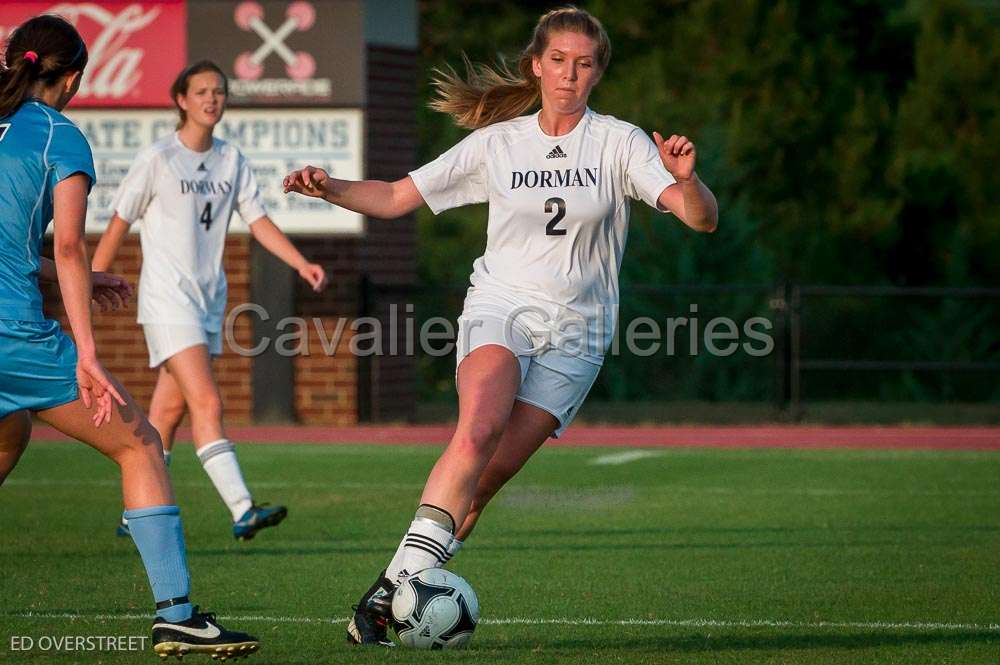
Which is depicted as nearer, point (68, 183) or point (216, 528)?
point (68, 183)

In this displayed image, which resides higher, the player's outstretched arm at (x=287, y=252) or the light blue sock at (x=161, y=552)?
the player's outstretched arm at (x=287, y=252)

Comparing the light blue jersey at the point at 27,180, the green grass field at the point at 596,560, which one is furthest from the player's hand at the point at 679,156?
the light blue jersey at the point at 27,180

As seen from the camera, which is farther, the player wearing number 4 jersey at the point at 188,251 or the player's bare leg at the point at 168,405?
the player's bare leg at the point at 168,405

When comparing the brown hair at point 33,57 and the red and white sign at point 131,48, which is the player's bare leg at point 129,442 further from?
the red and white sign at point 131,48

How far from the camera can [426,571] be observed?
6.05m

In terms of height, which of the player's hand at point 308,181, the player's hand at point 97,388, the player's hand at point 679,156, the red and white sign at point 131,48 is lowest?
the player's hand at point 97,388

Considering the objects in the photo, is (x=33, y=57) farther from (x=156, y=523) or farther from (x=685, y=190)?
(x=685, y=190)

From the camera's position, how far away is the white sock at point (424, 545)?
606 cm

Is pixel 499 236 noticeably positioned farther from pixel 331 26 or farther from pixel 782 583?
pixel 331 26

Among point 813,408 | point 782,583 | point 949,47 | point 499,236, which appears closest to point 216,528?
point 782,583

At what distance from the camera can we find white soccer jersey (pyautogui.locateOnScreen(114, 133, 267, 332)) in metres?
10.0

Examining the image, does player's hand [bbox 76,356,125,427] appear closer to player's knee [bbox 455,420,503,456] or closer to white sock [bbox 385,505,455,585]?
white sock [bbox 385,505,455,585]

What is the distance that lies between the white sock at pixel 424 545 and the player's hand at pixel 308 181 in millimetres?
1274

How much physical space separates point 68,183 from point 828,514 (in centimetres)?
686
